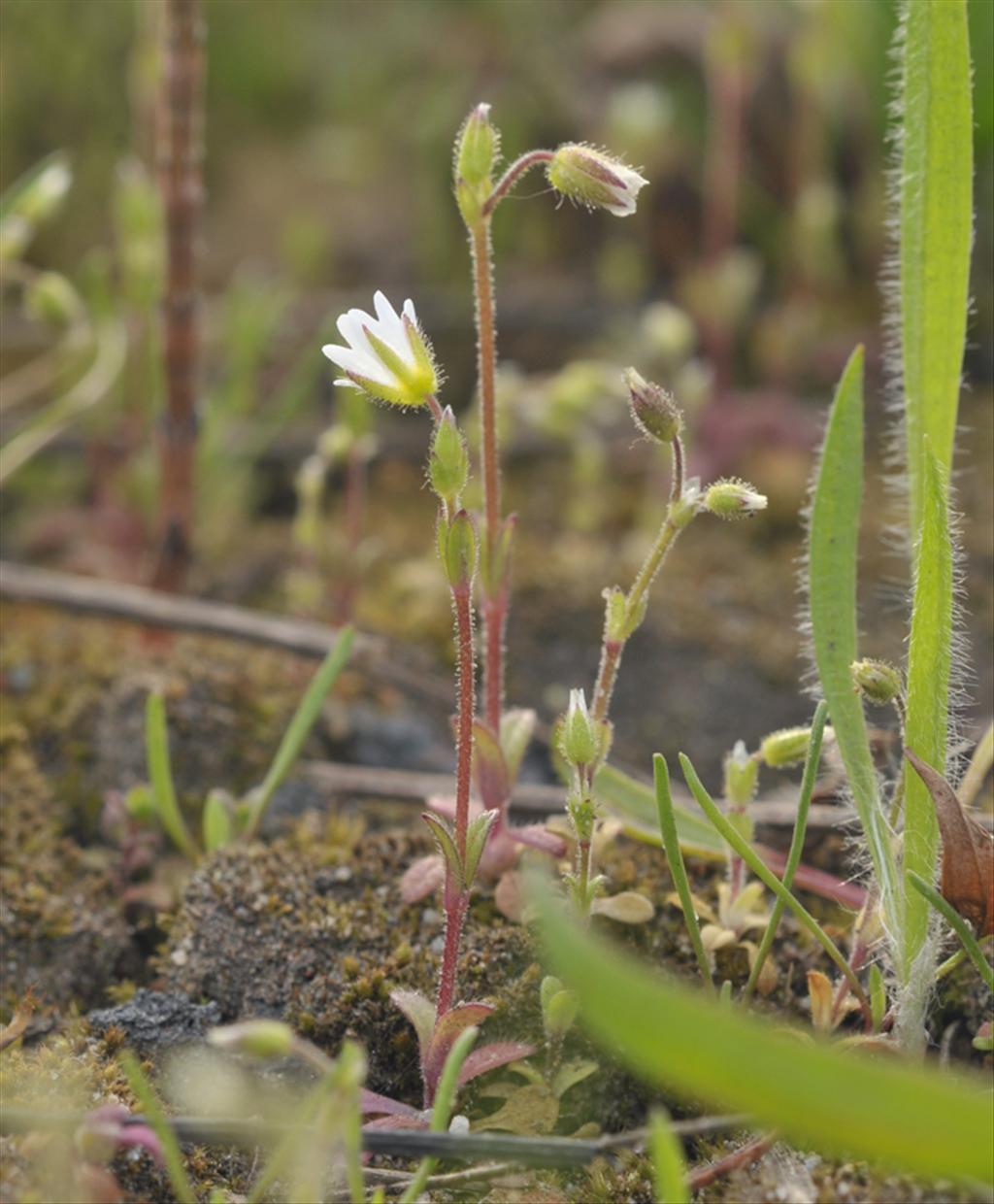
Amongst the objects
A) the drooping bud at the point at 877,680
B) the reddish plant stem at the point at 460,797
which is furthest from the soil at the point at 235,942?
the drooping bud at the point at 877,680

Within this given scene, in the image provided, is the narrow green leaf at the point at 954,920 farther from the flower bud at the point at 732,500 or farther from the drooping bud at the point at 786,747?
the flower bud at the point at 732,500

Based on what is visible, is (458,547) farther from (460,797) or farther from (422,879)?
(422,879)

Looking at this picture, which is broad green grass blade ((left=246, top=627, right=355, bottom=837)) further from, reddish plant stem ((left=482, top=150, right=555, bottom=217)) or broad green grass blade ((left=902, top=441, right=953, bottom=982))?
broad green grass blade ((left=902, top=441, right=953, bottom=982))

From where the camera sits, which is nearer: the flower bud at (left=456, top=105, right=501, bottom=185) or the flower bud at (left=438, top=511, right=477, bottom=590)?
the flower bud at (left=438, top=511, right=477, bottom=590)

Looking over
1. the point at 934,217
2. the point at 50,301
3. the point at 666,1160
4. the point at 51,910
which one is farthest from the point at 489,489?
the point at 50,301

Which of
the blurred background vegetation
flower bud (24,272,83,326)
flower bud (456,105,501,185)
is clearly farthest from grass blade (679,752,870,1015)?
flower bud (24,272,83,326)

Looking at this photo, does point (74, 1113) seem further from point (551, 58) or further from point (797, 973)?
point (551, 58)

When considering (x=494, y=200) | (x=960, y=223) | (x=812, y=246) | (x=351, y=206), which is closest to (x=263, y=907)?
(x=494, y=200)
